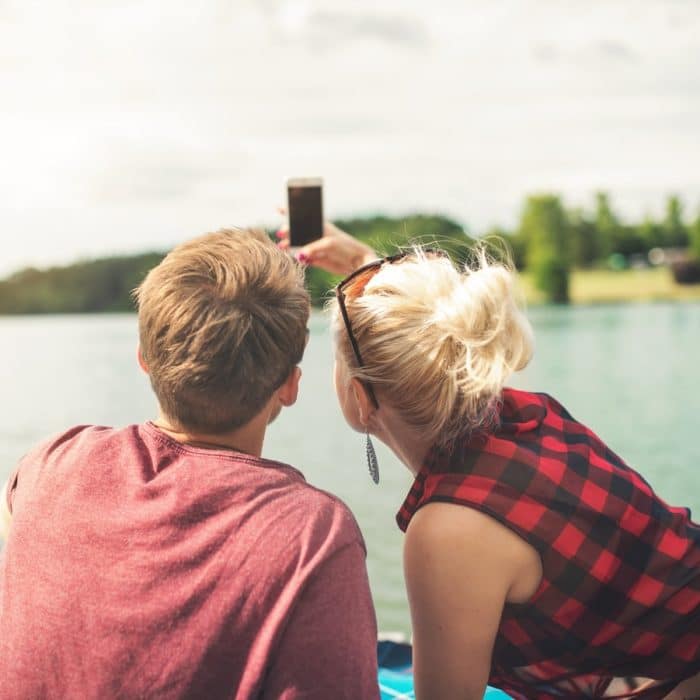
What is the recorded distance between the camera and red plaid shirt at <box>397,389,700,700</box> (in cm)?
156

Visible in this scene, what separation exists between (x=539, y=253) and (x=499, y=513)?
162 ft

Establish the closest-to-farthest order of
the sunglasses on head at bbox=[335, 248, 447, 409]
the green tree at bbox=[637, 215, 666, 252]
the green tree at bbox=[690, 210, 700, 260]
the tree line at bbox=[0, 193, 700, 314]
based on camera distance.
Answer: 1. the sunglasses on head at bbox=[335, 248, 447, 409]
2. the tree line at bbox=[0, 193, 700, 314]
3. the green tree at bbox=[690, 210, 700, 260]
4. the green tree at bbox=[637, 215, 666, 252]

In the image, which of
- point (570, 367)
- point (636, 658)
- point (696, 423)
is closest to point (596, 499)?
point (636, 658)

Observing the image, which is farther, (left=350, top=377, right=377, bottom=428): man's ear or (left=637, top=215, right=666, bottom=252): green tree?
(left=637, top=215, right=666, bottom=252): green tree

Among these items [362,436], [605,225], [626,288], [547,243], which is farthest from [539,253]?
[362,436]

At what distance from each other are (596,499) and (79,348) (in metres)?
31.9

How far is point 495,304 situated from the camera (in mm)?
1643

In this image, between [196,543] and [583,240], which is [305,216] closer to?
[196,543]

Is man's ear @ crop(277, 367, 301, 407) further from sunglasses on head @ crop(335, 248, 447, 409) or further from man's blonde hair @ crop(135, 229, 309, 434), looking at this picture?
sunglasses on head @ crop(335, 248, 447, 409)

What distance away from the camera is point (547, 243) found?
51656mm

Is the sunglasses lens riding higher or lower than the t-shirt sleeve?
higher

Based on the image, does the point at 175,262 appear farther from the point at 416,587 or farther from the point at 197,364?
the point at 416,587

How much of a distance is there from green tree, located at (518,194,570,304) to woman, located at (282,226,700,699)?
151ft

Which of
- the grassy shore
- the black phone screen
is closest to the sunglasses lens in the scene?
the black phone screen
